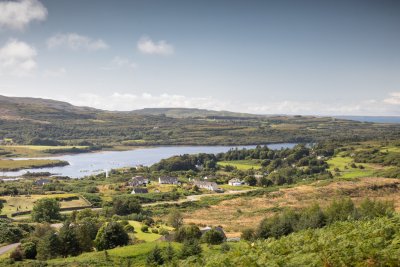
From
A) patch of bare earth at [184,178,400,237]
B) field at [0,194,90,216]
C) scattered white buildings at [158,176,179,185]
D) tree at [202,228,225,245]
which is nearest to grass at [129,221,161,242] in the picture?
tree at [202,228,225,245]

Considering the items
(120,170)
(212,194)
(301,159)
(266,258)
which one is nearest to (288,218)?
(266,258)

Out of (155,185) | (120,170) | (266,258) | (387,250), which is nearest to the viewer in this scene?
(387,250)

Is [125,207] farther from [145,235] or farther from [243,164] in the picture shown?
[243,164]

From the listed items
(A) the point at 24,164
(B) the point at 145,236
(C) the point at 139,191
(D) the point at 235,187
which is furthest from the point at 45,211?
(A) the point at 24,164

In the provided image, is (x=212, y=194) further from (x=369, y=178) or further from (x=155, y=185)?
(x=369, y=178)

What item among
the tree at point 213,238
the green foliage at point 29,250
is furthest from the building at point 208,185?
the green foliage at point 29,250

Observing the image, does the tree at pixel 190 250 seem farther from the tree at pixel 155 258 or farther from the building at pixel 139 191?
the building at pixel 139 191

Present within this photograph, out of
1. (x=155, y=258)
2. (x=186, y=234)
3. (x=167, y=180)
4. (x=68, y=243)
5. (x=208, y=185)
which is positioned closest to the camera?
(x=155, y=258)
